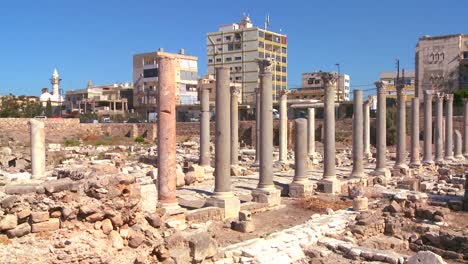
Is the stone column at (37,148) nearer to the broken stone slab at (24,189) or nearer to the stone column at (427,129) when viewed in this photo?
the broken stone slab at (24,189)

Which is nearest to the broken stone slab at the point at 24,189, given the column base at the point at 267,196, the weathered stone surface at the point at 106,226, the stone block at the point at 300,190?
the weathered stone surface at the point at 106,226

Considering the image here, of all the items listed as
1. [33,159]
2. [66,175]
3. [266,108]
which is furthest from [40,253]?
[33,159]

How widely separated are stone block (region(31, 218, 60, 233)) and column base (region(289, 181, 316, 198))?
36.1ft

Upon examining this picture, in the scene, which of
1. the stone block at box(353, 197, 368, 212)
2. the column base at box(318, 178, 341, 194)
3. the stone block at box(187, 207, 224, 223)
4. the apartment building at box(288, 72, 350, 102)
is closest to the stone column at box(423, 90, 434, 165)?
the column base at box(318, 178, 341, 194)

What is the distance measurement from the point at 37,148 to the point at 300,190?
9.25 metres

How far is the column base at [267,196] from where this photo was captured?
50.0ft

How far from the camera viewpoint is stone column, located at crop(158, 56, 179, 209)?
12086 millimetres

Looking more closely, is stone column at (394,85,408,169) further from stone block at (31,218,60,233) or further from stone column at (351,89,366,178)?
stone block at (31,218,60,233)

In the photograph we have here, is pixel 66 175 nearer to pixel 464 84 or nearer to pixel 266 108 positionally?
pixel 266 108

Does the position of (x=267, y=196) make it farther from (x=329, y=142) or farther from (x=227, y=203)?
(x=329, y=142)

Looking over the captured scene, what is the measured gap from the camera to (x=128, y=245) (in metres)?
8.07

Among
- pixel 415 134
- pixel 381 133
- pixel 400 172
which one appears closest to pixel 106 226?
pixel 381 133

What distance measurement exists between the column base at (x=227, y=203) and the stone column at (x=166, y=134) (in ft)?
5.70

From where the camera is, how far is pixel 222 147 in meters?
14.0
